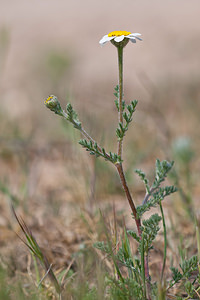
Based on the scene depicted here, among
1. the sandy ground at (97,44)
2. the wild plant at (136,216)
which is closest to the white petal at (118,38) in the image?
the wild plant at (136,216)

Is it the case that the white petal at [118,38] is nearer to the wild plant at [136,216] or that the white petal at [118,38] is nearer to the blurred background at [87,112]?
the wild plant at [136,216]

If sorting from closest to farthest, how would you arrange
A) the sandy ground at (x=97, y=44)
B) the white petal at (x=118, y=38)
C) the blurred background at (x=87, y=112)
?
the white petal at (x=118, y=38)
the blurred background at (x=87, y=112)
the sandy ground at (x=97, y=44)

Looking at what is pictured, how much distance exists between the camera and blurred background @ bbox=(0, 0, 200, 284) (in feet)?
8.05

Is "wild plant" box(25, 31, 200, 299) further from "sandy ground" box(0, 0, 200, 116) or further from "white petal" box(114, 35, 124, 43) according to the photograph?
"sandy ground" box(0, 0, 200, 116)

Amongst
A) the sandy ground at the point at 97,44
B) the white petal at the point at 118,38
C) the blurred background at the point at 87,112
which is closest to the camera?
the white petal at the point at 118,38

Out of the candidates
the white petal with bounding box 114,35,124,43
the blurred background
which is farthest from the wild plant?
the blurred background

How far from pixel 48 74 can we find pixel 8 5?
11.2m

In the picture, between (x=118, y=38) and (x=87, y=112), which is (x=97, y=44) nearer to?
(x=87, y=112)

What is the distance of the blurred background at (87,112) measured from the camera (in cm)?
246

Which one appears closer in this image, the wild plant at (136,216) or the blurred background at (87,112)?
the wild plant at (136,216)

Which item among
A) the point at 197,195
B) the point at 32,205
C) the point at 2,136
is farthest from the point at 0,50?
the point at 197,195

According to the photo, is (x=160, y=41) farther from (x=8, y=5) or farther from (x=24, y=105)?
(x=8, y=5)

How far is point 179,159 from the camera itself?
113 inches

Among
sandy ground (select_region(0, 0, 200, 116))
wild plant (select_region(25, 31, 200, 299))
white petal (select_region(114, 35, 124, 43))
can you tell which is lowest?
wild plant (select_region(25, 31, 200, 299))
